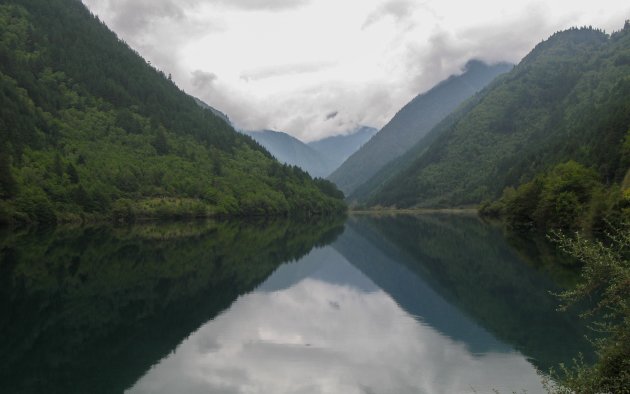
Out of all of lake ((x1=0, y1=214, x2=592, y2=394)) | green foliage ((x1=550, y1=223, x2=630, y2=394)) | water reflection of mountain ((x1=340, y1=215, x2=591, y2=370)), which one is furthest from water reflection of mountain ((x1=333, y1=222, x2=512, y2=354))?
green foliage ((x1=550, y1=223, x2=630, y2=394))

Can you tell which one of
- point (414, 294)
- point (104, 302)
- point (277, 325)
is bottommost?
point (277, 325)

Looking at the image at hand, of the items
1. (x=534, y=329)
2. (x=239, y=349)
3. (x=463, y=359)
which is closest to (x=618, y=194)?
(x=534, y=329)

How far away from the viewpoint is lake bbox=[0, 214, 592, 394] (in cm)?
2547

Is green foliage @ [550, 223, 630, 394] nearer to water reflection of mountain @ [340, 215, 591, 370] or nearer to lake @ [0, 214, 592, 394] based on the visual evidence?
lake @ [0, 214, 592, 394]

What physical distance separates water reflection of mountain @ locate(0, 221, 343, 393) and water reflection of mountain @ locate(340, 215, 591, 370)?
47.9ft

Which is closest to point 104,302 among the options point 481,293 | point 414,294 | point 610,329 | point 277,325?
point 277,325

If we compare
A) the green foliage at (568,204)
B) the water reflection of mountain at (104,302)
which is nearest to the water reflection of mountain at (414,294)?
the water reflection of mountain at (104,302)

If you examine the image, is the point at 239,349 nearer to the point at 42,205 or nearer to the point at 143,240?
the point at 143,240

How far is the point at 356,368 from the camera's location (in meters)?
27.3

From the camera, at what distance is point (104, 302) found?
4219cm

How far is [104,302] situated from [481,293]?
103 ft

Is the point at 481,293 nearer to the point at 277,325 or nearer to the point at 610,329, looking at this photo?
the point at 277,325

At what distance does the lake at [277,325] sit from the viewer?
2547 centimetres

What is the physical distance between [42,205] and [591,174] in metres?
122
